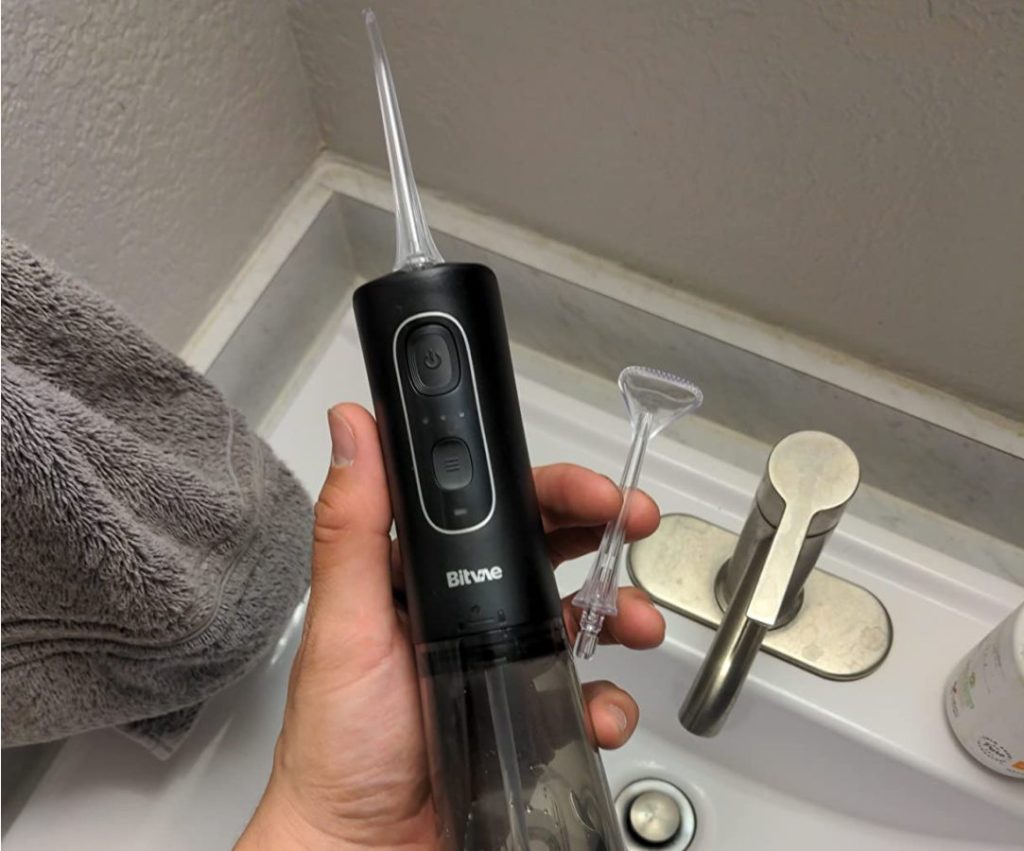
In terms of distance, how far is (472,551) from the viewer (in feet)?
1.15

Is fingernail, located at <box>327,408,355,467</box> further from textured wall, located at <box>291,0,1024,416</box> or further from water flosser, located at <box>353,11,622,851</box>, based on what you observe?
textured wall, located at <box>291,0,1024,416</box>

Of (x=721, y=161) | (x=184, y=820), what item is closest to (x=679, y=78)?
(x=721, y=161)

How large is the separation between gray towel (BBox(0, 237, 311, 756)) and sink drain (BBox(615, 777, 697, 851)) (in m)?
0.24

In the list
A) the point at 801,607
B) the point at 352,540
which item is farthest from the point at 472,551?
the point at 801,607

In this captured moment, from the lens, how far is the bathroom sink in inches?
19.2

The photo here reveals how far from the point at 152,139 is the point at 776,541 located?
0.37 meters

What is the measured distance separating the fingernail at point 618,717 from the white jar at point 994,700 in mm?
168

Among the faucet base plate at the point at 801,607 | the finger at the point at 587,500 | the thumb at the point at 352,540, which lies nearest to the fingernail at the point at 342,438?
the thumb at the point at 352,540

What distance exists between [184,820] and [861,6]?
1.65ft

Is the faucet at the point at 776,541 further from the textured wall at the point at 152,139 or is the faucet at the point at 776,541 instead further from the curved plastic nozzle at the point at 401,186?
the textured wall at the point at 152,139

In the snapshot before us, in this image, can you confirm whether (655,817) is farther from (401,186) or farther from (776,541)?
(401,186)

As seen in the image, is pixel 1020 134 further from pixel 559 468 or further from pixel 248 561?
pixel 248 561

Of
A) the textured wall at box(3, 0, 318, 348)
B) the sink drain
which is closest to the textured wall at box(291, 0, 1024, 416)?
the textured wall at box(3, 0, 318, 348)

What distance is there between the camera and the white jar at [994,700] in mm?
414
